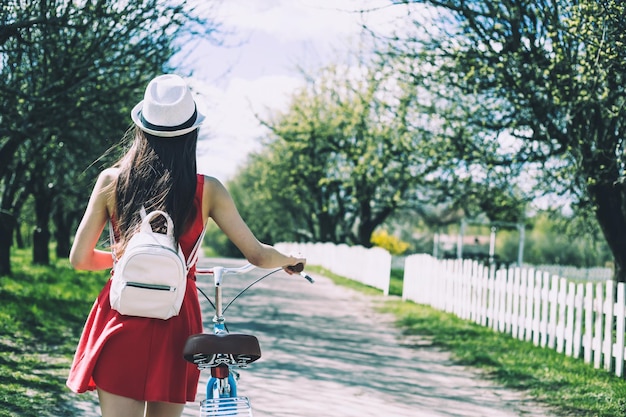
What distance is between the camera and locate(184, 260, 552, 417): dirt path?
21.6ft

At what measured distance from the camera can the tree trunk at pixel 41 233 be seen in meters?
20.8

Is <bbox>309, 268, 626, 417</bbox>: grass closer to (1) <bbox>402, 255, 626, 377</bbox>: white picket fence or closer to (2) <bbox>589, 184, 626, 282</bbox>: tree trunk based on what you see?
(1) <bbox>402, 255, 626, 377</bbox>: white picket fence

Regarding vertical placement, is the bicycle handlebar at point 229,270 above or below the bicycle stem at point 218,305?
above

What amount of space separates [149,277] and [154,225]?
194mm

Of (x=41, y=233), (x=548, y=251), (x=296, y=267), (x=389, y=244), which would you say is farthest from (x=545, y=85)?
(x=548, y=251)

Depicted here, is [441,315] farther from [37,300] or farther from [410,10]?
[37,300]

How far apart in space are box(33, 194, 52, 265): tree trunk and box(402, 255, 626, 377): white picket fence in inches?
401

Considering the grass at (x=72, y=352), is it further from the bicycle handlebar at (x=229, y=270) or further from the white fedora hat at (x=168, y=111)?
the white fedora hat at (x=168, y=111)

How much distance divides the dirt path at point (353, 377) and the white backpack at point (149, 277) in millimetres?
3573

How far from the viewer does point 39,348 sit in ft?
28.2

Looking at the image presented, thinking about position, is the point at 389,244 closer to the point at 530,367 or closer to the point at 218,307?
the point at 530,367

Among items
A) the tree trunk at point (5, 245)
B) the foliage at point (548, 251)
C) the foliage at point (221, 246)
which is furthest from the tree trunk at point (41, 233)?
the foliage at point (221, 246)

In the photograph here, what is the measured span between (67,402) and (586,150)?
25.2 ft

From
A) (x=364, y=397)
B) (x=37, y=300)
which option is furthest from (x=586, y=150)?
(x=37, y=300)
